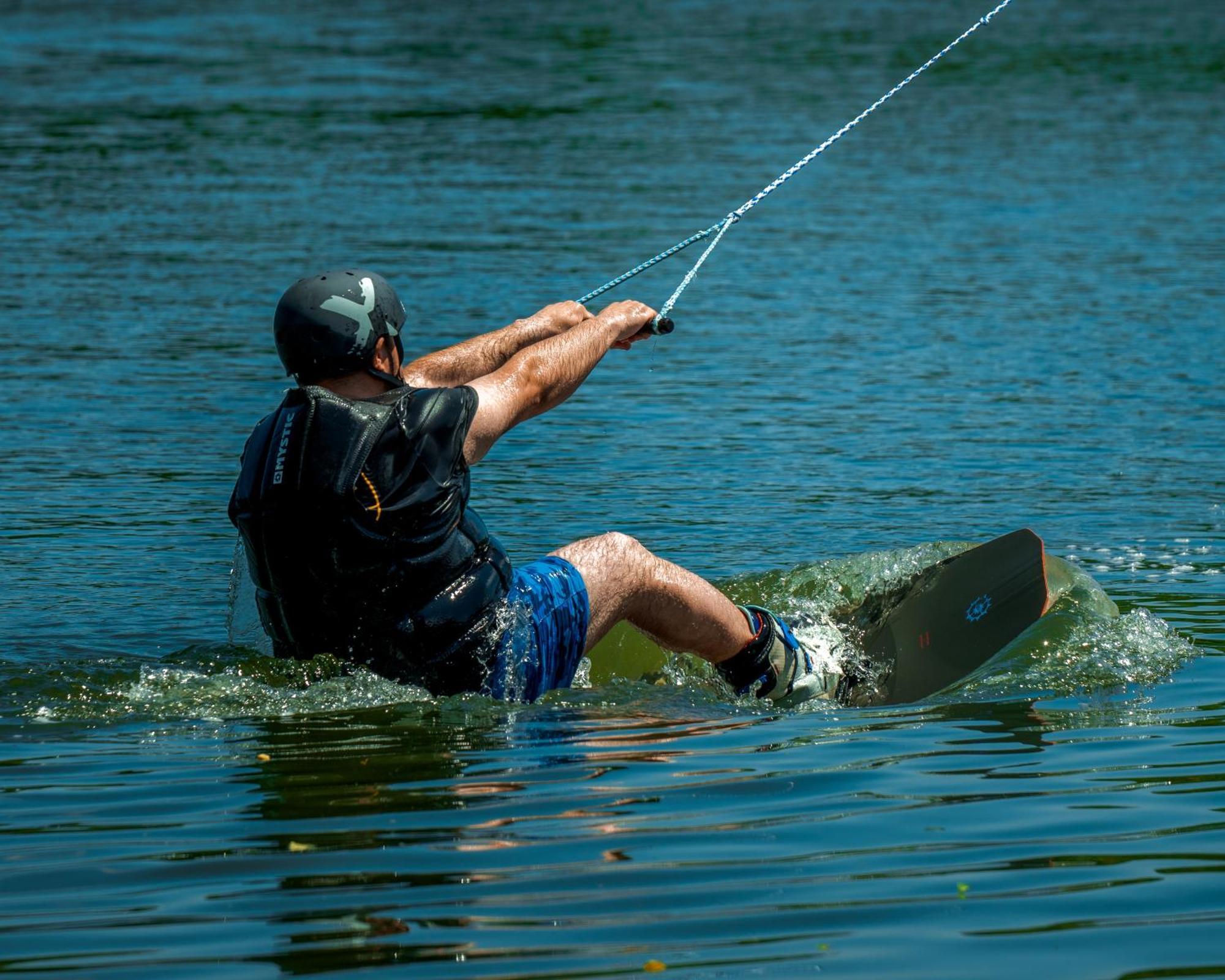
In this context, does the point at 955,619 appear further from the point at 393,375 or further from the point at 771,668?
the point at 393,375

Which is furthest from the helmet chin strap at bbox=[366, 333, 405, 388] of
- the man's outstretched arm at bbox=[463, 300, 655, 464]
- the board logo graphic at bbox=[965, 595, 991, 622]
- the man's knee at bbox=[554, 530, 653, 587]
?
the board logo graphic at bbox=[965, 595, 991, 622]

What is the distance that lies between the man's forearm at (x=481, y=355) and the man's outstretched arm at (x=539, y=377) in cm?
21

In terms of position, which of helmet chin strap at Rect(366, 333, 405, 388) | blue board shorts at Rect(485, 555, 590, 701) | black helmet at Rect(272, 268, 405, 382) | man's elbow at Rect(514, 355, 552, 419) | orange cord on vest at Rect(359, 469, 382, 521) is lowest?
blue board shorts at Rect(485, 555, 590, 701)

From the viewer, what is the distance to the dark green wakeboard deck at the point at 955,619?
24.7 ft

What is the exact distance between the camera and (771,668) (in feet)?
24.1

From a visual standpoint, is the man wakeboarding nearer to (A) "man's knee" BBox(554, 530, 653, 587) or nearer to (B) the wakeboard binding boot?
(A) "man's knee" BBox(554, 530, 653, 587)

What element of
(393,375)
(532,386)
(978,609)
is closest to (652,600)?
(532,386)

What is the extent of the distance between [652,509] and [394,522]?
14.1ft

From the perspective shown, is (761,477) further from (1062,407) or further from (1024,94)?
(1024,94)

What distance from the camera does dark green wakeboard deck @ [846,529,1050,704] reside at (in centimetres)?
752

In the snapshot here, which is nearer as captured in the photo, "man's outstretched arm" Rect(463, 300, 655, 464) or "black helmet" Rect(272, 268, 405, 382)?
"black helmet" Rect(272, 268, 405, 382)

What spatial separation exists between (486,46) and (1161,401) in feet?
72.4

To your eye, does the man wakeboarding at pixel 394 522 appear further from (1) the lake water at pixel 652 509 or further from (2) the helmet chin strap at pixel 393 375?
(1) the lake water at pixel 652 509

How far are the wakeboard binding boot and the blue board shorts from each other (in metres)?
0.69
